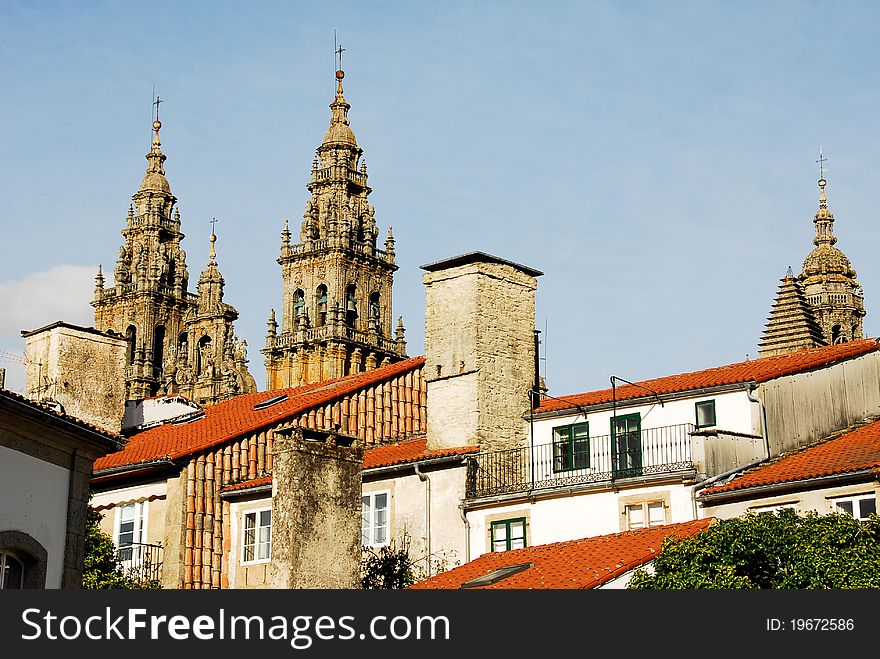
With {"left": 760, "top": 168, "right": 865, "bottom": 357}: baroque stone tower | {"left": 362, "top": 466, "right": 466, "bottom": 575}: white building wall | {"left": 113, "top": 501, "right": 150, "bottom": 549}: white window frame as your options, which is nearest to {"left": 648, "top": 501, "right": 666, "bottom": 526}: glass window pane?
{"left": 362, "top": 466, "right": 466, "bottom": 575}: white building wall

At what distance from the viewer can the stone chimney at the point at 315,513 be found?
31.8m

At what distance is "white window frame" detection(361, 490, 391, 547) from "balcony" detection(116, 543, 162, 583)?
4930 mm

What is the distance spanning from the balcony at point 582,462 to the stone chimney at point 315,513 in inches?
324

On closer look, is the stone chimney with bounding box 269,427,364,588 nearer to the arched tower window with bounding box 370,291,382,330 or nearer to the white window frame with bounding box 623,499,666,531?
the white window frame with bounding box 623,499,666,531

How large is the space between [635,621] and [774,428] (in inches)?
758

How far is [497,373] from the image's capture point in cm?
4384

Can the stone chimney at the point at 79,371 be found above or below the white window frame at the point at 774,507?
above

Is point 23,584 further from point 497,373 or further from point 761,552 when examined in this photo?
point 497,373

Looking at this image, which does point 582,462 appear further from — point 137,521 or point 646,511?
point 137,521

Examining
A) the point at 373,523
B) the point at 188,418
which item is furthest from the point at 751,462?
the point at 188,418

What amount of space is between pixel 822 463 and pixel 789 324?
130 ft

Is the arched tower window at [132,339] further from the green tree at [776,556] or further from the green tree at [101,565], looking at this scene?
the green tree at [776,556]

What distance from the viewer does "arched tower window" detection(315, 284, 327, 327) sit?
113438 millimetres

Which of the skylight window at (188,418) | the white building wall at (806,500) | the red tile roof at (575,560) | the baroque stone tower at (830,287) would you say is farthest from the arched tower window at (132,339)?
the white building wall at (806,500)
